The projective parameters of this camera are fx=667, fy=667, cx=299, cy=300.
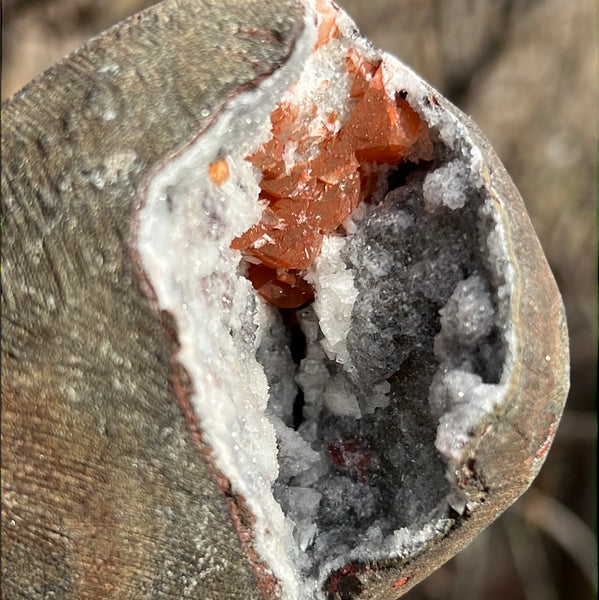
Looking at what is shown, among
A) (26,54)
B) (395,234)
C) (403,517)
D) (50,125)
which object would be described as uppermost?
(26,54)

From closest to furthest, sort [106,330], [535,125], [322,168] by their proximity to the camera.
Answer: [106,330] < [322,168] < [535,125]

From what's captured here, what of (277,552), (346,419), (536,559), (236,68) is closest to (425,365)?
(346,419)

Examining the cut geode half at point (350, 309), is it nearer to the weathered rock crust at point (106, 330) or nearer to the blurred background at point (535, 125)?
the weathered rock crust at point (106, 330)

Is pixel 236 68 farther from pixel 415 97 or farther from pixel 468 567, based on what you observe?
pixel 468 567

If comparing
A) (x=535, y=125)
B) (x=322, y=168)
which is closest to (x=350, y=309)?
(x=322, y=168)

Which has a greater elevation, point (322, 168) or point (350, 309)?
point (322, 168)

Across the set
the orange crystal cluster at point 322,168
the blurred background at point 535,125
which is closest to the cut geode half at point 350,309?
the orange crystal cluster at point 322,168

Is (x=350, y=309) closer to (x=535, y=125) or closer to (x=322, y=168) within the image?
(x=322, y=168)
